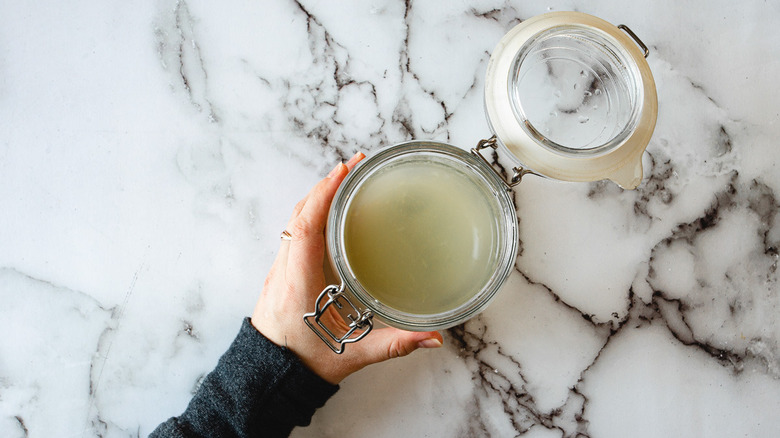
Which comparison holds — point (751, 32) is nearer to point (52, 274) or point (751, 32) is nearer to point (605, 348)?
point (605, 348)

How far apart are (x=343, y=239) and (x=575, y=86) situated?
31 cm

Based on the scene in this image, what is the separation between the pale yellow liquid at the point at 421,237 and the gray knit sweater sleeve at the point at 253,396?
0.56ft

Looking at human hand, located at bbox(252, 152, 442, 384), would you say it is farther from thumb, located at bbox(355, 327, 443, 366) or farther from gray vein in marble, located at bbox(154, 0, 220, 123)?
gray vein in marble, located at bbox(154, 0, 220, 123)

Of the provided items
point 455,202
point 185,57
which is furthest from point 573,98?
point 185,57

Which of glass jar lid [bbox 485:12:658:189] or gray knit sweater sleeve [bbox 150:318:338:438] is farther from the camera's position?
gray knit sweater sleeve [bbox 150:318:338:438]

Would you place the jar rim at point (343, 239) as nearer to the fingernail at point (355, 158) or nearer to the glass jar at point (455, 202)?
the glass jar at point (455, 202)

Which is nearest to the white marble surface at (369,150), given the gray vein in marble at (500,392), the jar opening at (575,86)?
the gray vein in marble at (500,392)

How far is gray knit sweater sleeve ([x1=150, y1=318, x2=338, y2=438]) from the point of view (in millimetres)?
641

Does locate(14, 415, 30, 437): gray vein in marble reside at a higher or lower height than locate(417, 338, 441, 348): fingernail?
lower

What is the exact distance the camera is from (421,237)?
1.79 feet

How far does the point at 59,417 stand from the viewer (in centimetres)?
72

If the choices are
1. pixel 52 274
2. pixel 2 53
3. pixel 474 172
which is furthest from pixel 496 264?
pixel 2 53

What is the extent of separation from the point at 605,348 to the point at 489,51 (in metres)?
0.40

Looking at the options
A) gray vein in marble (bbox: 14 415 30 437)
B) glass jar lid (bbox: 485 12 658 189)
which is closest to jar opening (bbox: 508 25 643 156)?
glass jar lid (bbox: 485 12 658 189)
